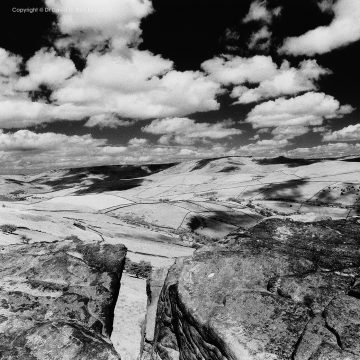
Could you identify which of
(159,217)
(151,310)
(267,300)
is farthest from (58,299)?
(159,217)

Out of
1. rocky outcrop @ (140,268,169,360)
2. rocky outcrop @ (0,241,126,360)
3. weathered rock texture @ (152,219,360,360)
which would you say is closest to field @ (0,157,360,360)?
rocky outcrop @ (140,268,169,360)

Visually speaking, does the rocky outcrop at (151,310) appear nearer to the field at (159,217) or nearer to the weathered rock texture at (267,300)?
the weathered rock texture at (267,300)

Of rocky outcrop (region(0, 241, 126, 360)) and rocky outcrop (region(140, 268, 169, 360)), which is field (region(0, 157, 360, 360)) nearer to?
rocky outcrop (region(140, 268, 169, 360))

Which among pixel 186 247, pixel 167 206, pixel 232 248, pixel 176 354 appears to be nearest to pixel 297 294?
pixel 232 248

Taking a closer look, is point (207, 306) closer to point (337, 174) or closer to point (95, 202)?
point (95, 202)

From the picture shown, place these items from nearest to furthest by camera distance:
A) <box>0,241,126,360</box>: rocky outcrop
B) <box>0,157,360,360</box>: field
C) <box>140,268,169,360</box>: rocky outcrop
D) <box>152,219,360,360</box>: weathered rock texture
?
<box>152,219,360,360</box>: weathered rock texture < <box>0,241,126,360</box>: rocky outcrop < <box>140,268,169,360</box>: rocky outcrop < <box>0,157,360,360</box>: field

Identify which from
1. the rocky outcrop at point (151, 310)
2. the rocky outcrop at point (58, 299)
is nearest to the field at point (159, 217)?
the rocky outcrop at point (151, 310)
